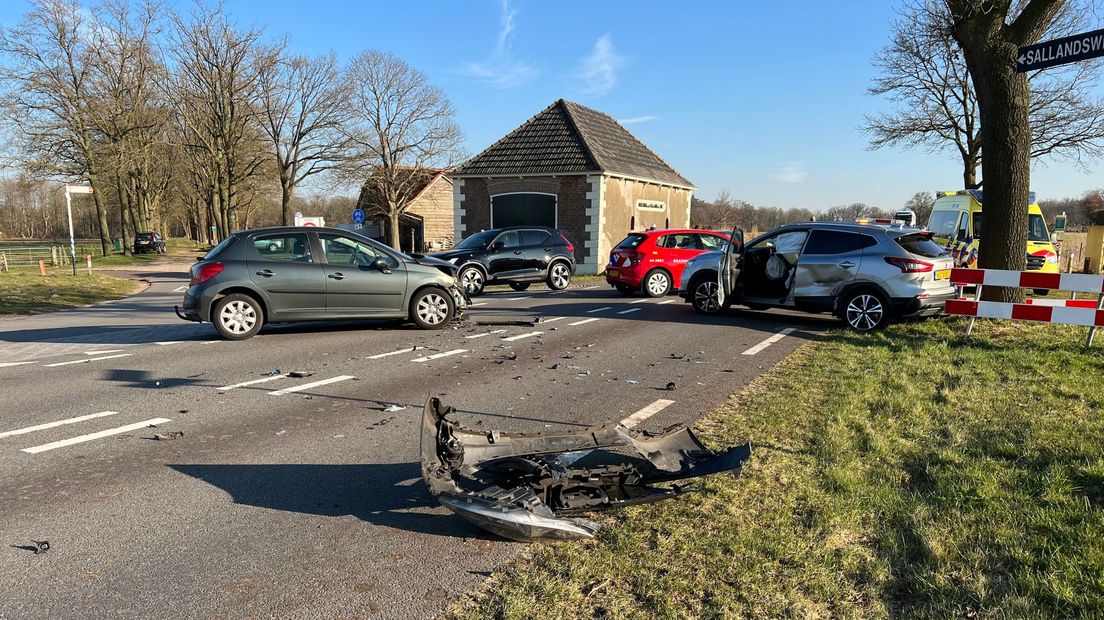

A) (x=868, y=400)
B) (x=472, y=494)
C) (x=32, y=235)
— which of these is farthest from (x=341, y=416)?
(x=32, y=235)

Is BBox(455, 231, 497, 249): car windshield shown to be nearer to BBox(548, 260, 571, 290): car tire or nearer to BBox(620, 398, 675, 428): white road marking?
BBox(548, 260, 571, 290): car tire

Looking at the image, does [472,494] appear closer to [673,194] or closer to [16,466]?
[16,466]

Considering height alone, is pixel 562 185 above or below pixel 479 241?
above

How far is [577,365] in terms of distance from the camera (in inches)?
304

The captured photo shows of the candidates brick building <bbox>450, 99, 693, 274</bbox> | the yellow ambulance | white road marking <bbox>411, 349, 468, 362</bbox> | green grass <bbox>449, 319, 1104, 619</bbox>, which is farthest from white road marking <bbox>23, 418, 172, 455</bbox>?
brick building <bbox>450, 99, 693, 274</bbox>

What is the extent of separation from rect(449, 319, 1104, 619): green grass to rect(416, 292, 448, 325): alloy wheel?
599 cm

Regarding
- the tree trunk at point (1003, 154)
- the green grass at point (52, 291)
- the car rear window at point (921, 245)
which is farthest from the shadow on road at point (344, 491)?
the green grass at point (52, 291)

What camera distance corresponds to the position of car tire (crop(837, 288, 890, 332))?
9766 millimetres

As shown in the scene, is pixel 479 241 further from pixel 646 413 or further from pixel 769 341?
pixel 646 413

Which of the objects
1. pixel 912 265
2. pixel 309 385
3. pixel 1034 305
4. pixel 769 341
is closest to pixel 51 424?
pixel 309 385

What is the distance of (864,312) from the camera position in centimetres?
991

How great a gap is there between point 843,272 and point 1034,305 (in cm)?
250

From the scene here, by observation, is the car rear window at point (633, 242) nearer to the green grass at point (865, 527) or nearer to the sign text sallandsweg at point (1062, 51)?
the sign text sallandsweg at point (1062, 51)

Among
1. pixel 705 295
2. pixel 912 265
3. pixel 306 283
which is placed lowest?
pixel 705 295
